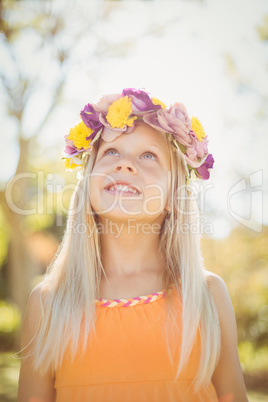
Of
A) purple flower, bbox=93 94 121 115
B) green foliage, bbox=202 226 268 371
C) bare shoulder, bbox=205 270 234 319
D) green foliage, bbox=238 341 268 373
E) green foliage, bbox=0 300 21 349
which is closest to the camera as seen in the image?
bare shoulder, bbox=205 270 234 319

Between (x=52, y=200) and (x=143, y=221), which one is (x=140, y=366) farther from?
(x=52, y=200)

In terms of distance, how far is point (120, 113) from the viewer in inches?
103

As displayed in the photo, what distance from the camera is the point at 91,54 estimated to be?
9016 mm

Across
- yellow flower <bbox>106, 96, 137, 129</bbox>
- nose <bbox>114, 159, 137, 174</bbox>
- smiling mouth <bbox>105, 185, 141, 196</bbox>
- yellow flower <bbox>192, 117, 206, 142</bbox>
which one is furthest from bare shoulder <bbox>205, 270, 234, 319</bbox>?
yellow flower <bbox>106, 96, 137, 129</bbox>

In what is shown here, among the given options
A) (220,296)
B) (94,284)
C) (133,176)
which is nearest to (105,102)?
Answer: (133,176)

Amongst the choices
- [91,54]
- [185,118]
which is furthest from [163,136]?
[91,54]

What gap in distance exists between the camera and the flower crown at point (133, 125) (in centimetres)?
265

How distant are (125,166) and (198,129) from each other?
2.20 feet

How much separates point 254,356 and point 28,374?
6.33 metres

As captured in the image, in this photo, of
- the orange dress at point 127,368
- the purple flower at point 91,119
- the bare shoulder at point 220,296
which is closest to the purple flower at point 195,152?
the purple flower at point 91,119

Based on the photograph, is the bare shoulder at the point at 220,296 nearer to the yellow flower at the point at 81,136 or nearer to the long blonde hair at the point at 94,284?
the long blonde hair at the point at 94,284

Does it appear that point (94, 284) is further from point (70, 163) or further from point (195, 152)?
point (195, 152)

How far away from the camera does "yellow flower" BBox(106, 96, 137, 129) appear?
2598mm

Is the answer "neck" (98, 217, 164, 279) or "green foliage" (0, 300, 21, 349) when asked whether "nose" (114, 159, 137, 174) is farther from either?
"green foliage" (0, 300, 21, 349)
